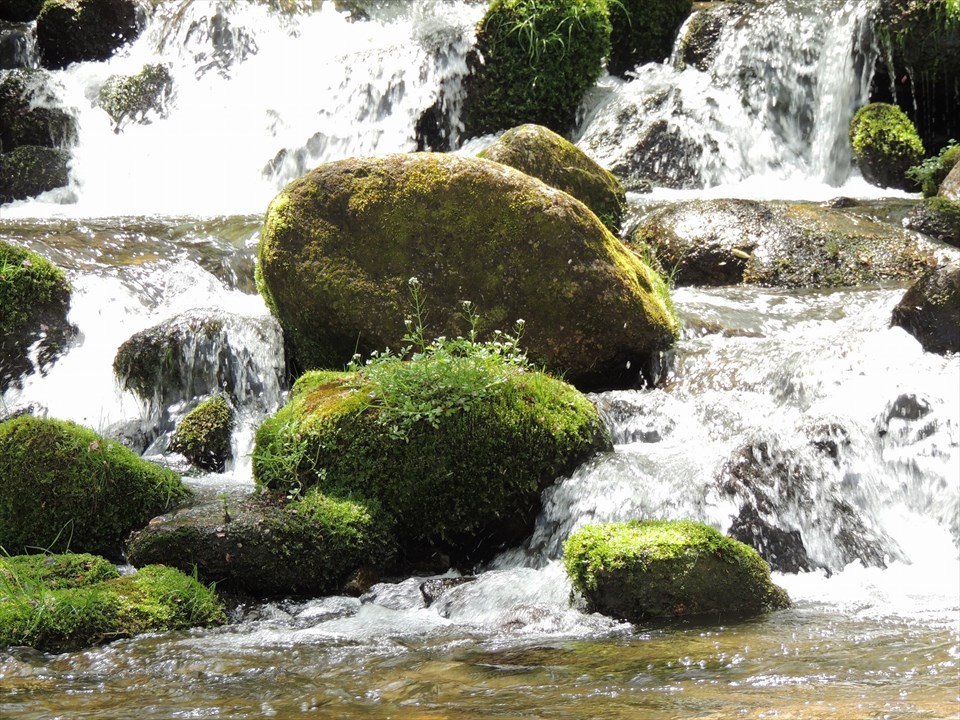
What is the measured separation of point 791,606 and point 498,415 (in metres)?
1.83

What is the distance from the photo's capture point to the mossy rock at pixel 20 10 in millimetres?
17228

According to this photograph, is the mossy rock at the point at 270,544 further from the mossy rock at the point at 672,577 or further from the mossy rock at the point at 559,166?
the mossy rock at the point at 559,166

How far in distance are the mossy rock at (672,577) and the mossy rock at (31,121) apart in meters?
13.0

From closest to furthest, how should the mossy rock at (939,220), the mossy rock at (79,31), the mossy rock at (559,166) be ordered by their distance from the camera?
the mossy rock at (559,166) → the mossy rock at (939,220) → the mossy rock at (79,31)

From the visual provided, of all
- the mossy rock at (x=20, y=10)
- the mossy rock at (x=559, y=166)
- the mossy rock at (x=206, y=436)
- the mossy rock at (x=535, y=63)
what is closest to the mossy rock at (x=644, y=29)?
the mossy rock at (x=535, y=63)

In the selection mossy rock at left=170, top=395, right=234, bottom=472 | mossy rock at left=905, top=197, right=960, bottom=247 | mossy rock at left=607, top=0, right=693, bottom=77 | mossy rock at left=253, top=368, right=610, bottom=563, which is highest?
mossy rock at left=607, top=0, right=693, bottom=77

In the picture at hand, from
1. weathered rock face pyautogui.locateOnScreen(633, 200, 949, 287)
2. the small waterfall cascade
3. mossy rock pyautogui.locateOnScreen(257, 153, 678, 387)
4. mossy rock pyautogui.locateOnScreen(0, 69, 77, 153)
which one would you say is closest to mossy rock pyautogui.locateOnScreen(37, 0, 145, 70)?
mossy rock pyautogui.locateOnScreen(0, 69, 77, 153)

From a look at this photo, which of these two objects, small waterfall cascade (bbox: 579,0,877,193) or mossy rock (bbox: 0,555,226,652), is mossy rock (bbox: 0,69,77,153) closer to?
small waterfall cascade (bbox: 579,0,877,193)

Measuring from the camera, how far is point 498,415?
5629 mm

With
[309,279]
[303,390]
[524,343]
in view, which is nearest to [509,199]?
[524,343]

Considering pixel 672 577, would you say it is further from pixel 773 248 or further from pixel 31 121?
pixel 31 121

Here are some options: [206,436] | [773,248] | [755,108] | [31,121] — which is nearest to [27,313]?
[206,436]

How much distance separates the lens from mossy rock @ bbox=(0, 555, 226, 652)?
4.23 m

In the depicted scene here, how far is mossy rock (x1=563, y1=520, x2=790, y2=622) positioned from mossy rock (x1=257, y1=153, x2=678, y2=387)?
2529 mm
